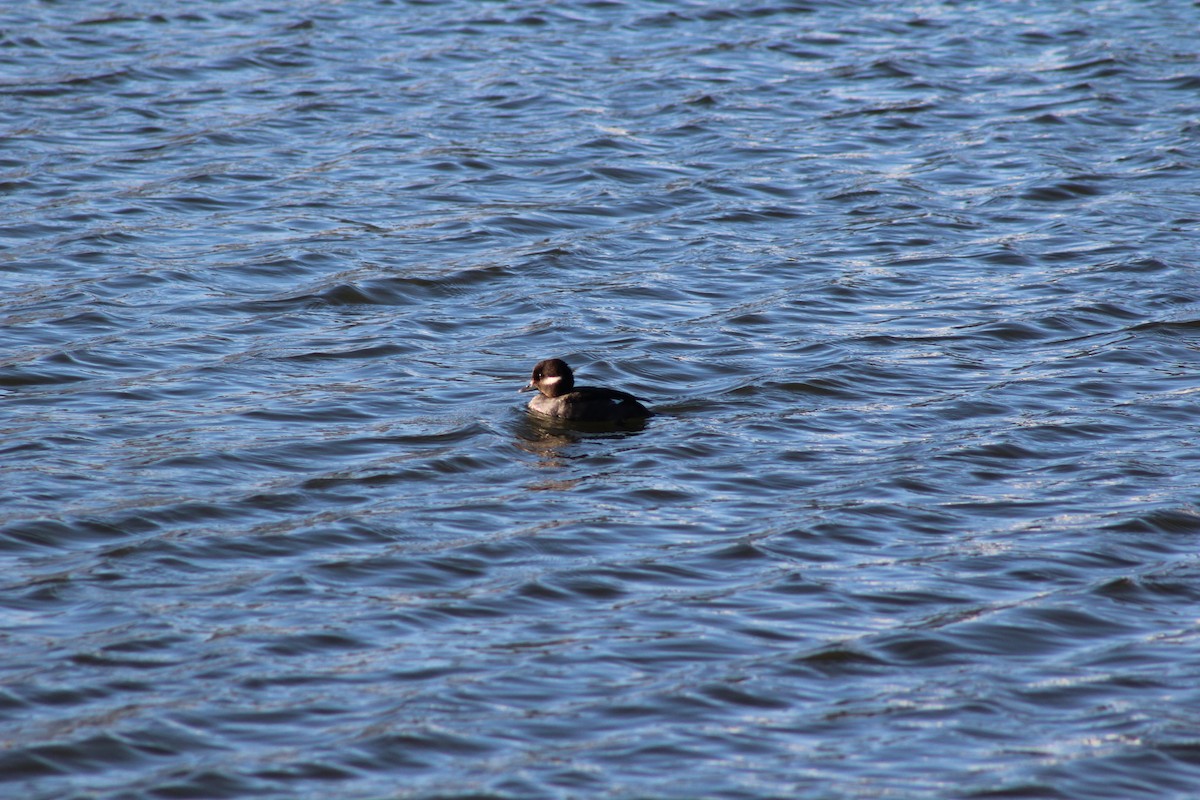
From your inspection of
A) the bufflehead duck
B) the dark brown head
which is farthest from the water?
the dark brown head

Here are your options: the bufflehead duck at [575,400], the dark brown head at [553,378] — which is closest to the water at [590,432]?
the bufflehead duck at [575,400]

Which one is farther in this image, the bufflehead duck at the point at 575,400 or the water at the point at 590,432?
the bufflehead duck at the point at 575,400

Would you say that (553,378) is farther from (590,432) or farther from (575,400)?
(590,432)

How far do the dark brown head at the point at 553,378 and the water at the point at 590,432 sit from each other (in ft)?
1.05

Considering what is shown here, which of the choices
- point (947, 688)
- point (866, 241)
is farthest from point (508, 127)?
point (947, 688)

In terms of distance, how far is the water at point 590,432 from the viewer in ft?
25.7

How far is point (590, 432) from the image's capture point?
1212cm

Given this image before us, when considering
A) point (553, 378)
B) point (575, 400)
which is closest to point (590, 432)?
point (575, 400)

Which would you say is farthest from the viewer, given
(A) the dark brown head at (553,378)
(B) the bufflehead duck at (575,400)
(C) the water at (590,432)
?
(A) the dark brown head at (553,378)

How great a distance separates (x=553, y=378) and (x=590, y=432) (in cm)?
49

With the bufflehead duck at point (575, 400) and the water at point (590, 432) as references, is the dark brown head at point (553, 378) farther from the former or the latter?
the water at point (590, 432)

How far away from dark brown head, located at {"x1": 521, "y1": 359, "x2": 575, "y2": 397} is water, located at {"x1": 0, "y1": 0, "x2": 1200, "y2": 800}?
319mm

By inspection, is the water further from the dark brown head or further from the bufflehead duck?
the dark brown head

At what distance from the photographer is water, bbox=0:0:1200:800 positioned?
25.7 feet
